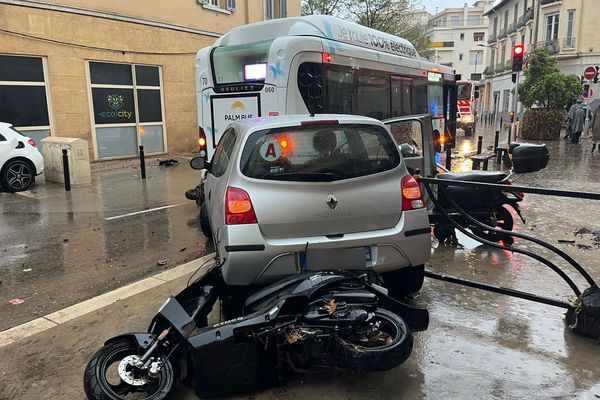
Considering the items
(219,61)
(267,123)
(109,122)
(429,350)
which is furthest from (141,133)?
(429,350)

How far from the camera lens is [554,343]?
3984 millimetres

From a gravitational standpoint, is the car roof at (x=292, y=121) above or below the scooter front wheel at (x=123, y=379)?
above

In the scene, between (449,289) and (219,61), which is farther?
(219,61)

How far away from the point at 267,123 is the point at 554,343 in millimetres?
3001

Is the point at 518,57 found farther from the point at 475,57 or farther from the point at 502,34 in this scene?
the point at 475,57

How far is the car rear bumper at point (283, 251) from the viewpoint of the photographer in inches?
152

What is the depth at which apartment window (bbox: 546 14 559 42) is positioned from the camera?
40.7m

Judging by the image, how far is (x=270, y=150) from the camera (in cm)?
416

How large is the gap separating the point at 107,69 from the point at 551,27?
38422 millimetres

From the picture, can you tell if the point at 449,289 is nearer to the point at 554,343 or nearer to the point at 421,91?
the point at 554,343

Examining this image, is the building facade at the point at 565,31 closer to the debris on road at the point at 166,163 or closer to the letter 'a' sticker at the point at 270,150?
the debris on road at the point at 166,163

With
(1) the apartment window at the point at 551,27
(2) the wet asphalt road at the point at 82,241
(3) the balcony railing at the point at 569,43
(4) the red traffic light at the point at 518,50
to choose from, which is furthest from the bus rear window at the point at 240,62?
(1) the apartment window at the point at 551,27

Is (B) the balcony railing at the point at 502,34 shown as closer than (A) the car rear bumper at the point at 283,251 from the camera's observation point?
No

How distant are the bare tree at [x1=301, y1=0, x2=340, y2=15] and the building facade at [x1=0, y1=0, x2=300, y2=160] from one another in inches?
492
